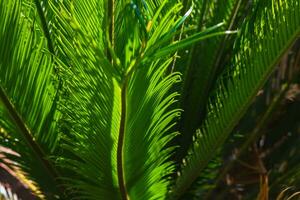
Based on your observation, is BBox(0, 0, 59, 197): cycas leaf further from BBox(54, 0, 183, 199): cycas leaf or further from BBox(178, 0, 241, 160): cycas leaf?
BBox(178, 0, 241, 160): cycas leaf

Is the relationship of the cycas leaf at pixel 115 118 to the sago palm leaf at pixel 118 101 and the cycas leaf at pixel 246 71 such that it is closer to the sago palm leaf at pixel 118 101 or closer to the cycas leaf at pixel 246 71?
the sago palm leaf at pixel 118 101

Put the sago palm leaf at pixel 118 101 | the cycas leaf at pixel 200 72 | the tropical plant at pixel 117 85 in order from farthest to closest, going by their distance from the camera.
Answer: the cycas leaf at pixel 200 72 → the tropical plant at pixel 117 85 → the sago palm leaf at pixel 118 101

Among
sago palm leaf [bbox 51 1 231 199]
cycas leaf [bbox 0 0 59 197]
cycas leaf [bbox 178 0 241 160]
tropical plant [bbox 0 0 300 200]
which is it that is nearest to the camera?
sago palm leaf [bbox 51 1 231 199]

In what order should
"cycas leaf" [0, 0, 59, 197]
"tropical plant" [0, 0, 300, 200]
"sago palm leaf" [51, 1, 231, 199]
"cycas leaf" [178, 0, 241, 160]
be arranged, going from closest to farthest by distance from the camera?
"sago palm leaf" [51, 1, 231, 199]
"tropical plant" [0, 0, 300, 200]
"cycas leaf" [0, 0, 59, 197]
"cycas leaf" [178, 0, 241, 160]

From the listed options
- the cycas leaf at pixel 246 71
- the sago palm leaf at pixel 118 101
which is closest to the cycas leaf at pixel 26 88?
the sago palm leaf at pixel 118 101

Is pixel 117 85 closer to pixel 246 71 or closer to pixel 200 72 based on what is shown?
pixel 246 71

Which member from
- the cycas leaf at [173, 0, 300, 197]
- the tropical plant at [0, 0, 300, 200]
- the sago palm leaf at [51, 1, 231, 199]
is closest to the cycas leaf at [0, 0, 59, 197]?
the tropical plant at [0, 0, 300, 200]

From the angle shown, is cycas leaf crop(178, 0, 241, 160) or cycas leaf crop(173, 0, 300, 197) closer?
cycas leaf crop(173, 0, 300, 197)

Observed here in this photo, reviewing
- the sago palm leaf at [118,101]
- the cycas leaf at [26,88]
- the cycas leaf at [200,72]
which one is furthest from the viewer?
the cycas leaf at [200,72]
